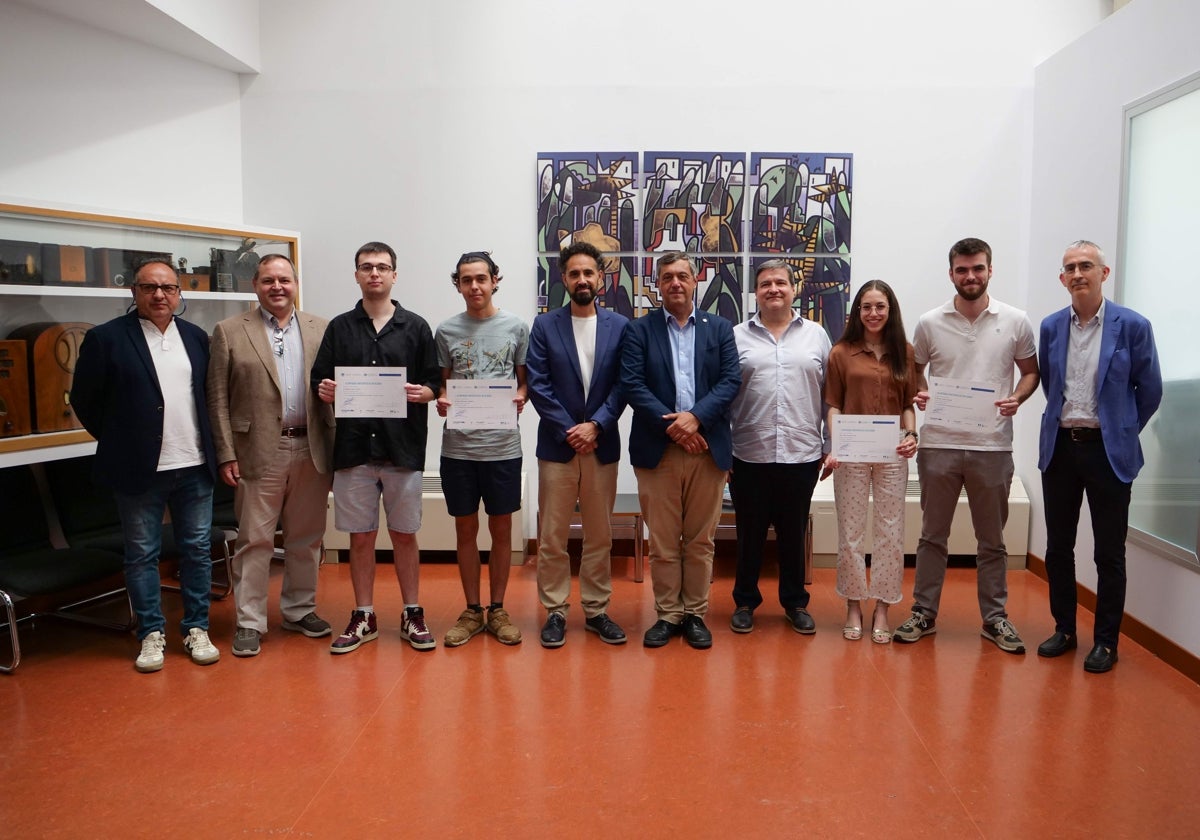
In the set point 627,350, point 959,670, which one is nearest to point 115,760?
point 627,350

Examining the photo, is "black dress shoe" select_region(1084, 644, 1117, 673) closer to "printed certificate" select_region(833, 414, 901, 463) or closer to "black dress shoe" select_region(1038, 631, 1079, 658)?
"black dress shoe" select_region(1038, 631, 1079, 658)

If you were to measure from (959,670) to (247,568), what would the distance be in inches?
129

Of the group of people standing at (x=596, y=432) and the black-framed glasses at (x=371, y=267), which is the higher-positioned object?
the black-framed glasses at (x=371, y=267)

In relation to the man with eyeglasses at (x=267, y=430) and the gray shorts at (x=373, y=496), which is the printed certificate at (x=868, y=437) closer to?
the gray shorts at (x=373, y=496)

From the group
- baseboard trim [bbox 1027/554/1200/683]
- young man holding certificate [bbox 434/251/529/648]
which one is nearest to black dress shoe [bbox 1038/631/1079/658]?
baseboard trim [bbox 1027/554/1200/683]

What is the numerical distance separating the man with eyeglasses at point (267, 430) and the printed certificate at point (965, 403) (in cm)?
284

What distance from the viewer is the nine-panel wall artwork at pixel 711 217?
236 inches

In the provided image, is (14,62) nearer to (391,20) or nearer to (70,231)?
(70,231)

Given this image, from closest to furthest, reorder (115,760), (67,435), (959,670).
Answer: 1. (115,760)
2. (959,670)
3. (67,435)

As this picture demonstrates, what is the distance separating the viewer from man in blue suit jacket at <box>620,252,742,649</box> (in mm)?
4094

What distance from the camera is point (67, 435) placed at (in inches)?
182

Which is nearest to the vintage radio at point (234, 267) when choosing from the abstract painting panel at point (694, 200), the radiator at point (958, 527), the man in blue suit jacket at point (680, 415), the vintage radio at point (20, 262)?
the vintage radio at point (20, 262)

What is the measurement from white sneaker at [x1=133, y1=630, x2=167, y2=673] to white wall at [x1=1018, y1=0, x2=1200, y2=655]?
453 cm

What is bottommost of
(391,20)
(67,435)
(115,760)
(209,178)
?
(115,760)
